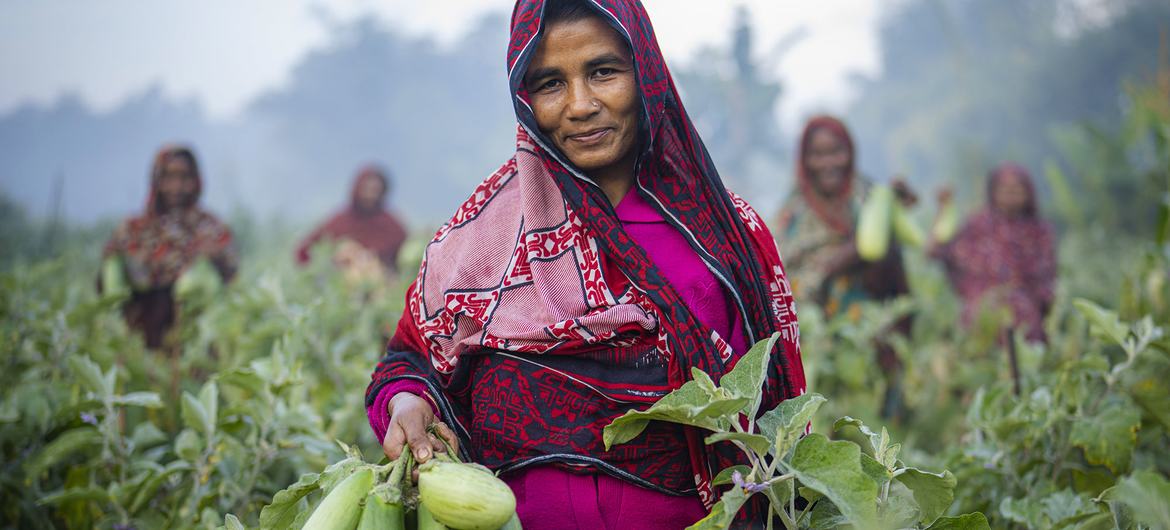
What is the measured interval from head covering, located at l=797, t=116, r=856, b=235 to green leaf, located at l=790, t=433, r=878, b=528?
4.01m

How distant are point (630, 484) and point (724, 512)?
290 mm

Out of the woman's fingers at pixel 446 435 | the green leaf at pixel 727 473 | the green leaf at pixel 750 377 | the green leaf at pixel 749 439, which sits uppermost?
the green leaf at pixel 750 377

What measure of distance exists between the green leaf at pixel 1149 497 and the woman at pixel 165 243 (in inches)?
196

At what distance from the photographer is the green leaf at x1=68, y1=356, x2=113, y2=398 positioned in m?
2.29

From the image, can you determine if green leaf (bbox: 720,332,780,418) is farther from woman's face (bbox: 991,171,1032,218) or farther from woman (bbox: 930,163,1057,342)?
woman's face (bbox: 991,171,1032,218)

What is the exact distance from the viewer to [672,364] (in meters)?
1.42

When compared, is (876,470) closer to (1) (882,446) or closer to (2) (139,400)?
(1) (882,446)

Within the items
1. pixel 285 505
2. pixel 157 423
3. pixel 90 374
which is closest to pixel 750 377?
pixel 285 505

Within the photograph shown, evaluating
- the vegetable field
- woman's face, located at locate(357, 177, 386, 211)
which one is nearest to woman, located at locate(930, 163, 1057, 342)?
the vegetable field

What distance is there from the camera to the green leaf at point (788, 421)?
4.00ft

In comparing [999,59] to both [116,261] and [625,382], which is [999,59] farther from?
[625,382]

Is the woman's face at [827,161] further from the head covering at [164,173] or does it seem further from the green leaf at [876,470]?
the green leaf at [876,470]

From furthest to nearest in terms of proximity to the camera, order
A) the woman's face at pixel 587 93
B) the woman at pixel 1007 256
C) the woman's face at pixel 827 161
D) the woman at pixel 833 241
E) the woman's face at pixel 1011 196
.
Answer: the woman's face at pixel 1011 196, the woman at pixel 1007 256, the woman's face at pixel 827 161, the woman at pixel 833 241, the woman's face at pixel 587 93

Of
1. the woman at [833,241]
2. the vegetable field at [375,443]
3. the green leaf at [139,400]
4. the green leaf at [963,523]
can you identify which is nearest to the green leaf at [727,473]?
the vegetable field at [375,443]
